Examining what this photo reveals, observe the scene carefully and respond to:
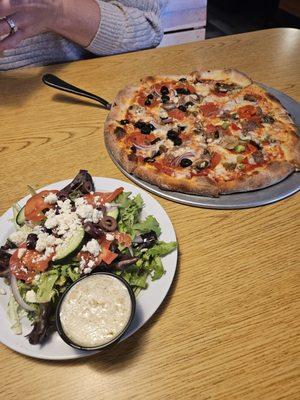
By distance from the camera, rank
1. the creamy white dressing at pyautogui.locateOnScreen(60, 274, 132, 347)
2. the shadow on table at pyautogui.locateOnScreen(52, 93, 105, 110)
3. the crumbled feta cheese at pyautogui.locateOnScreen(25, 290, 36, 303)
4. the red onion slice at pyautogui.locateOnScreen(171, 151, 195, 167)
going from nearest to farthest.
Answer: the creamy white dressing at pyautogui.locateOnScreen(60, 274, 132, 347), the crumbled feta cheese at pyautogui.locateOnScreen(25, 290, 36, 303), the red onion slice at pyautogui.locateOnScreen(171, 151, 195, 167), the shadow on table at pyautogui.locateOnScreen(52, 93, 105, 110)

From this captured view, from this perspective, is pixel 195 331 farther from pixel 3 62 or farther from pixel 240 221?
pixel 3 62

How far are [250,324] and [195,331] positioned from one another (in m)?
0.14

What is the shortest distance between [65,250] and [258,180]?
0.70m

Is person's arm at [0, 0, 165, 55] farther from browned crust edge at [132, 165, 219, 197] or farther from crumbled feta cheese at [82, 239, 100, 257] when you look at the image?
crumbled feta cheese at [82, 239, 100, 257]

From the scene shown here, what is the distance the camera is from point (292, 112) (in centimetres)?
167

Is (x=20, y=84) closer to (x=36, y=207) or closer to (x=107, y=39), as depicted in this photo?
(x=107, y=39)

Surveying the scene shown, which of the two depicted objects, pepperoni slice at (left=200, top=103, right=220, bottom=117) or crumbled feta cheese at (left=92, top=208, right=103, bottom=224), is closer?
crumbled feta cheese at (left=92, top=208, right=103, bottom=224)

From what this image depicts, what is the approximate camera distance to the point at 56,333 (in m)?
0.94

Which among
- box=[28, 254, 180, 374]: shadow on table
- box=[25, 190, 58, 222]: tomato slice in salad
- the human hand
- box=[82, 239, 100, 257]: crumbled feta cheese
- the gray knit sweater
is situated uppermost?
the human hand

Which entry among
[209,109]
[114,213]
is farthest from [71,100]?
[114,213]

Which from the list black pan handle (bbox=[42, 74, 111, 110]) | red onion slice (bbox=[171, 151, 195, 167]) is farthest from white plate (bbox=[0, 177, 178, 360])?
black pan handle (bbox=[42, 74, 111, 110])

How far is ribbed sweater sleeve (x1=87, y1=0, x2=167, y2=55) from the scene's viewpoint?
6.36 feet

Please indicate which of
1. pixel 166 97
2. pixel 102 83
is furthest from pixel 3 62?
pixel 166 97

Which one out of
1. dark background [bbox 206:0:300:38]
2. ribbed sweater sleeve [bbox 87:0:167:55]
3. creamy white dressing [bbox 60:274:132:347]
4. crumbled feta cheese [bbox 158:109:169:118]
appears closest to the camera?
creamy white dressing [bbox 60:274:132:347]
